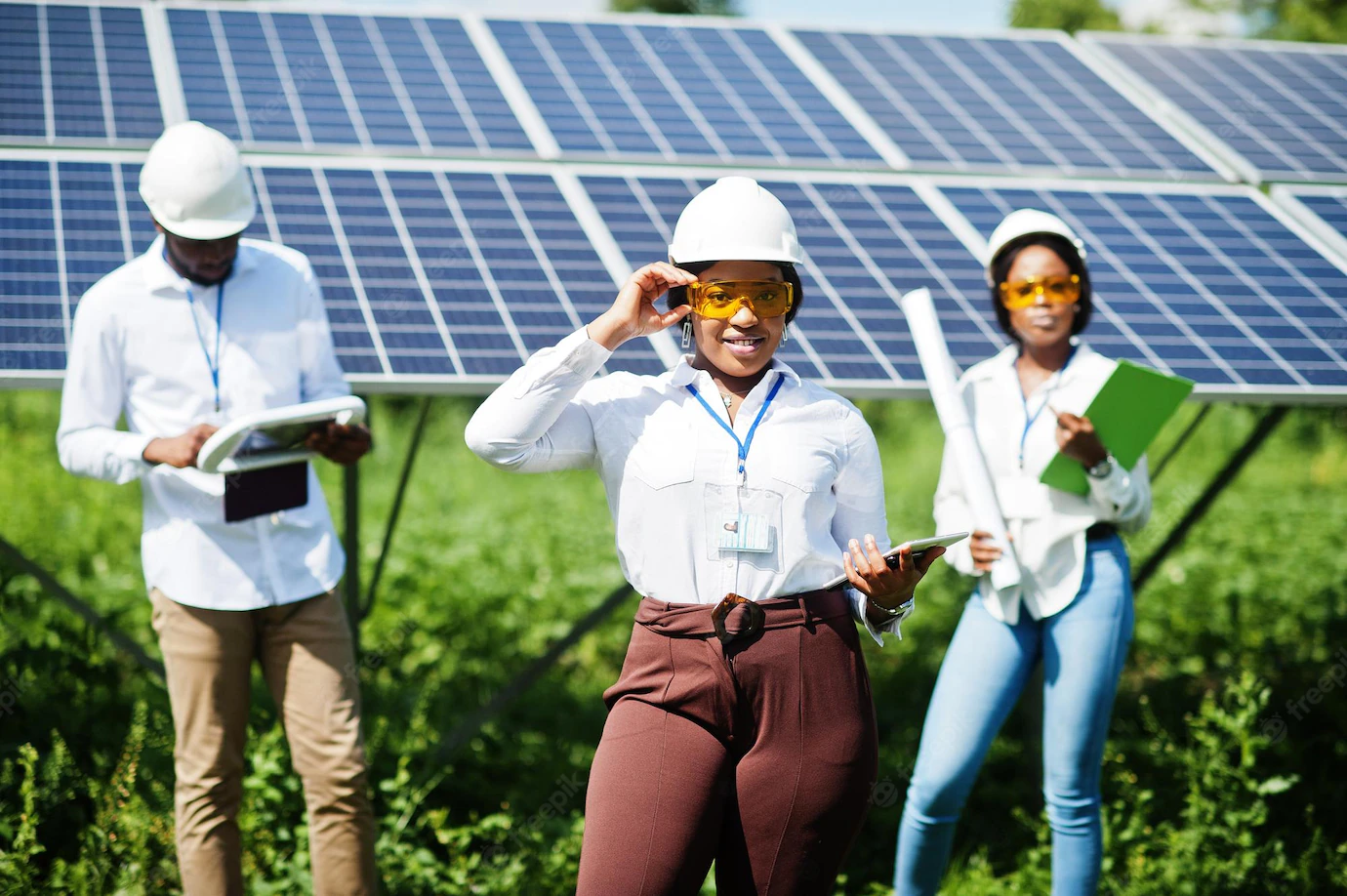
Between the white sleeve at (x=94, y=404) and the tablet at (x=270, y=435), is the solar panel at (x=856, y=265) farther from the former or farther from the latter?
the white sleeve at (x=94, y=404)

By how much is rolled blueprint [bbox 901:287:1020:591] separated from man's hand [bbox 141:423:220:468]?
210 centimetres

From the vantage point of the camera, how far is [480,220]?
550 cm

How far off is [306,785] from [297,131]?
126 inches

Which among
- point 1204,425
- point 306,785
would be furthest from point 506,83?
point 1204,425

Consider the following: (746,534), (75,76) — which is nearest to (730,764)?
(746,534)

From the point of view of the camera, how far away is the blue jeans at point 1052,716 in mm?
4051

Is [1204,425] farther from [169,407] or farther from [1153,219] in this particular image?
[169,407]

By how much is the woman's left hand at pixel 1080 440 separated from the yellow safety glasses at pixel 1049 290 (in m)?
0.41

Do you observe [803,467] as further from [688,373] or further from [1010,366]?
[1010,366]

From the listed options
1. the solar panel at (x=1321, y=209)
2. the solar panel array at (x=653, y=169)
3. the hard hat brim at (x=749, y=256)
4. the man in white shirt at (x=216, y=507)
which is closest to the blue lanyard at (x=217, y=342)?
the man in white shirt at (x=216, y=507)

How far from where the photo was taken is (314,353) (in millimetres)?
4156

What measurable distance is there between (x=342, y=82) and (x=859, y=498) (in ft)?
14.6

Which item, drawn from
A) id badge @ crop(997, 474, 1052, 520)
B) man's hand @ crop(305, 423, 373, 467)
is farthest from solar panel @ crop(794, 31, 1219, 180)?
man's hand @ crop(305, 423, 373, 467)
